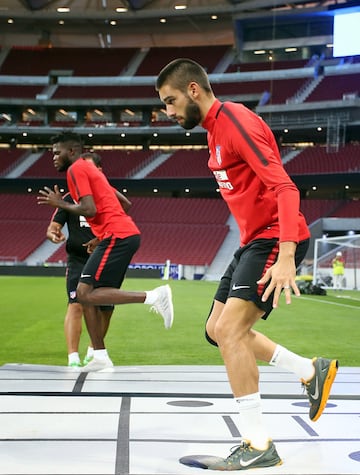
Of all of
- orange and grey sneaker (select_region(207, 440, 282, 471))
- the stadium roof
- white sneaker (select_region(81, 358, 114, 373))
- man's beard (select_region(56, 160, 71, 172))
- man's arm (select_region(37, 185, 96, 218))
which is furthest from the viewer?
the stadium roof

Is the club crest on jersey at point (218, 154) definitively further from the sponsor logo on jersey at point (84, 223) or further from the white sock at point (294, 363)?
the sponsor logo on jersey at point (84, 223)

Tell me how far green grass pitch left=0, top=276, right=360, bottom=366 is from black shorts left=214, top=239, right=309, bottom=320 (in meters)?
4.23

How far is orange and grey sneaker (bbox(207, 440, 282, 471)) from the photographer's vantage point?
128 inches

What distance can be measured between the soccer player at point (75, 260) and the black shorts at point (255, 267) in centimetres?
343

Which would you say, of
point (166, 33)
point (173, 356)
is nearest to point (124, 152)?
point (166, 33)

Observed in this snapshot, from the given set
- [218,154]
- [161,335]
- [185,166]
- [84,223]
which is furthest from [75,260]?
[185,166]

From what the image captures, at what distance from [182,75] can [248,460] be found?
6.53ft

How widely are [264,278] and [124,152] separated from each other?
5514 centimetres

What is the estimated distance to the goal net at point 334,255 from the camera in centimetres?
2833

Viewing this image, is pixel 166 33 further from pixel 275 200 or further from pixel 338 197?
pixel 275 200

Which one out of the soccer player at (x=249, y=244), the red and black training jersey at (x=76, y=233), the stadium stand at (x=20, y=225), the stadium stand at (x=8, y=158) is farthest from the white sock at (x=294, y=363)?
the stadium stand at (x=8, y=158)

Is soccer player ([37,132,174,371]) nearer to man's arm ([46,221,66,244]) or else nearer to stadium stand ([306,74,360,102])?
man's arm ([46,221,66,244])

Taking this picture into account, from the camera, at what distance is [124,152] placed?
5778 centimetres

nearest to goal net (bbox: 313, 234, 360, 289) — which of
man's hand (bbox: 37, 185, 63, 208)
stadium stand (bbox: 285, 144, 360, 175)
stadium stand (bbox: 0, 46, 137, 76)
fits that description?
stadium stand (bbox: 285, 144, 360, 175)
